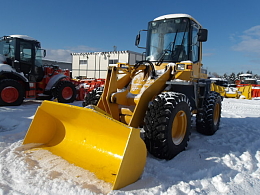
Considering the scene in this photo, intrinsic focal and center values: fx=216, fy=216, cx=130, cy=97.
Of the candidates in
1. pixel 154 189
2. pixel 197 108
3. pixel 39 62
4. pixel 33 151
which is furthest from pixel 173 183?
pixel 39 62

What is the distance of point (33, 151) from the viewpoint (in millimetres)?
3477

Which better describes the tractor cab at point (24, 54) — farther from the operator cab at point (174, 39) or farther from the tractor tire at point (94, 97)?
the operator cab at point (174, 39)

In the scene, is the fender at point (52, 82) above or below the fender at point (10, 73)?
below

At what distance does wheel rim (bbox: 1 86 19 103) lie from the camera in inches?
318

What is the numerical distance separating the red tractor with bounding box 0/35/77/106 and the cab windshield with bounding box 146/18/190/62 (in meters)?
5.89

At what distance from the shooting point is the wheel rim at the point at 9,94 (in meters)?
8.08

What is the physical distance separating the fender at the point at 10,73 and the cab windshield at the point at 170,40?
5.94 metres

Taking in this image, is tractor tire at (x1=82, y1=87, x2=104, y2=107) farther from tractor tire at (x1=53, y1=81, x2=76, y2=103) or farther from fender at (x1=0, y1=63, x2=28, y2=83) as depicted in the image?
tractor tire at (x1=53, y1=81, x2=76, y2=103)

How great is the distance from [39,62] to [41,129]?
22.3ft

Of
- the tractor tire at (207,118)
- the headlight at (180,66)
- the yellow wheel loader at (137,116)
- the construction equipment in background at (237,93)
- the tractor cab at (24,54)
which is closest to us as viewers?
the yellow wheel loader at (137,116)

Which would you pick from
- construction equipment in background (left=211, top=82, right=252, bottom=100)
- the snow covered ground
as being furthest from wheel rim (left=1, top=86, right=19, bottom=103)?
construction equipment in background (left=211, top=82, right=252, bottom=100)

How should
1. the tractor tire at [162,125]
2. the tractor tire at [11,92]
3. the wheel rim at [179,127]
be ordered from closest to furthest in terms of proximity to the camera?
the tractor tire at [162,125]
the wheel rim at [179,127]
the tractor tire at [11,92]

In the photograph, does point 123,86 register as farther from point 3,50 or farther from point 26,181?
point 3,50

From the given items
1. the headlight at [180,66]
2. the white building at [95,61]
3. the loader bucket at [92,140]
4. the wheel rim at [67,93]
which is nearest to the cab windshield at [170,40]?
the headlight at [180,66]
